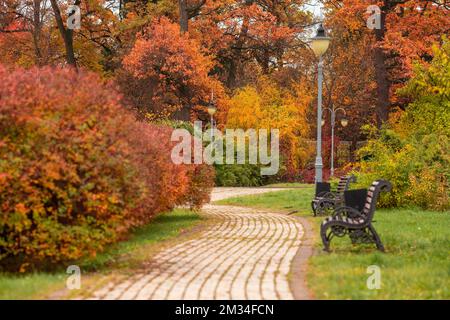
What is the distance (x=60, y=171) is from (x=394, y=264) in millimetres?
4512

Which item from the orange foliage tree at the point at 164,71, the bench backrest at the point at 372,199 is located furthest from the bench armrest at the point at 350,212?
Answer: the orange foliage tree at the point at 164,71

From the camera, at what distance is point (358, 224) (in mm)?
10008

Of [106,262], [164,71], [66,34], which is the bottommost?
[106,262]

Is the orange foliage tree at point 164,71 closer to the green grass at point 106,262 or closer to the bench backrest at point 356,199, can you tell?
the green grass at point 106,262

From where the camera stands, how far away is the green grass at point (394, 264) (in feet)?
22.5

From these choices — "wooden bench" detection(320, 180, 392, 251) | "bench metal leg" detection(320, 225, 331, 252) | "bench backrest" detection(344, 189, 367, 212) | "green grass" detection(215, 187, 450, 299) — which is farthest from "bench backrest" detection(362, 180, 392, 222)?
"bench metal leg" detection(320, 225, 331, 252)

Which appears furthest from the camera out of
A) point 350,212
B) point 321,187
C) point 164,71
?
point 164,71

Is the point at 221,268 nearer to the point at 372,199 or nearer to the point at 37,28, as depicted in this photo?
the point at 372,199

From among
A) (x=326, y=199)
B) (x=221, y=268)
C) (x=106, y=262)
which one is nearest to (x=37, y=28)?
(x=326, y=199)

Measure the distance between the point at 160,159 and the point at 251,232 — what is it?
2600mm

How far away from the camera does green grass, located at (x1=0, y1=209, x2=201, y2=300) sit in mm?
6738

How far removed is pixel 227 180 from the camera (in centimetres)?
3694

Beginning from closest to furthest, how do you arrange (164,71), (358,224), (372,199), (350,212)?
(358,224), (372,199), (350,212), (164,71)

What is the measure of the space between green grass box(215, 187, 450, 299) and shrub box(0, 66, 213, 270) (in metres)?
2.75
